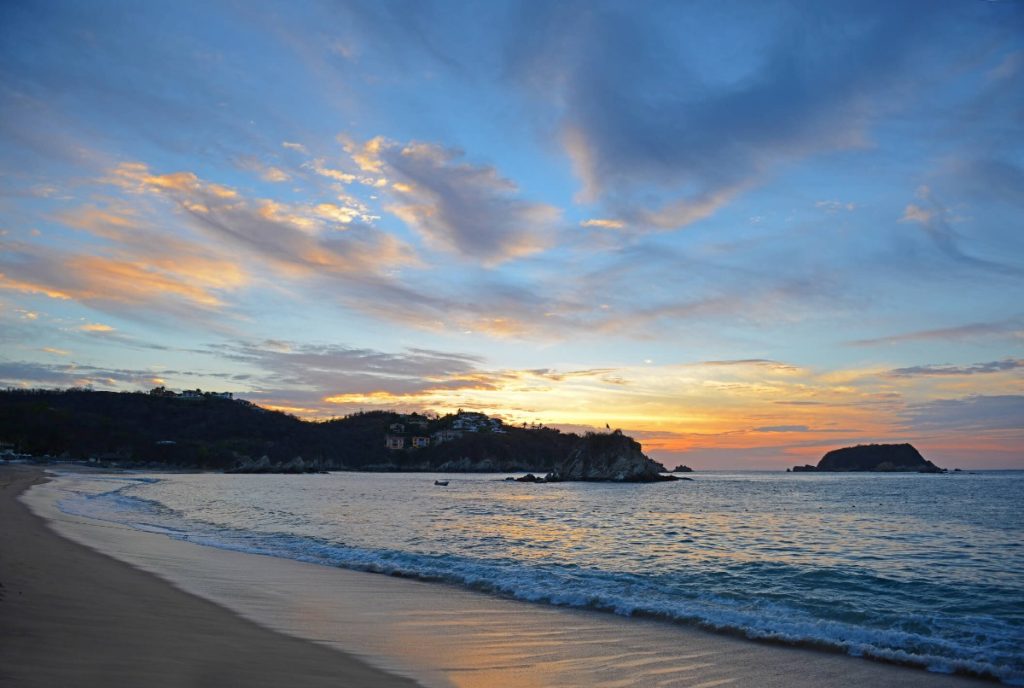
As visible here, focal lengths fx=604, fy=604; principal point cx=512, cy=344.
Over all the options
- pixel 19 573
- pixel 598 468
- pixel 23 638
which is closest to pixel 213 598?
pixel 19 573

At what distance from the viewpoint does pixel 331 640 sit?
9.48 metres

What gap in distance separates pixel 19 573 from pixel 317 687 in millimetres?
9680

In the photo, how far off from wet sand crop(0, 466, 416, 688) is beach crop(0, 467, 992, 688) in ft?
0.09

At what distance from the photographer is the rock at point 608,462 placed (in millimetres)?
138625

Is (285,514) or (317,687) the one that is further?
(285,514)

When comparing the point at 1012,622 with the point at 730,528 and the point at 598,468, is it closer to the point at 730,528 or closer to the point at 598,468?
the point at 730,528

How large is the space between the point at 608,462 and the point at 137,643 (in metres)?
138

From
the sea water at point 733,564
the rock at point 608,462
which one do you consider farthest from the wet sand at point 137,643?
the rock at point 608,462

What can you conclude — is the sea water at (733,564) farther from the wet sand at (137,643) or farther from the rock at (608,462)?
the rock at (608,462)

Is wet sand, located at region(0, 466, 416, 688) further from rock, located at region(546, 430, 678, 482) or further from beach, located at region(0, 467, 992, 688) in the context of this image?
rock, located at region(546, 430, 678, 482)

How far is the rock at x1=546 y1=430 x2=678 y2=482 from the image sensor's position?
13862cm

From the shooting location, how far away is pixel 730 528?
33.8 meters

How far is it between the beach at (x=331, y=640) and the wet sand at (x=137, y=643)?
0.09ft

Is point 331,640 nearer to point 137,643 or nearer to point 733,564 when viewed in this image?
point 137,643
